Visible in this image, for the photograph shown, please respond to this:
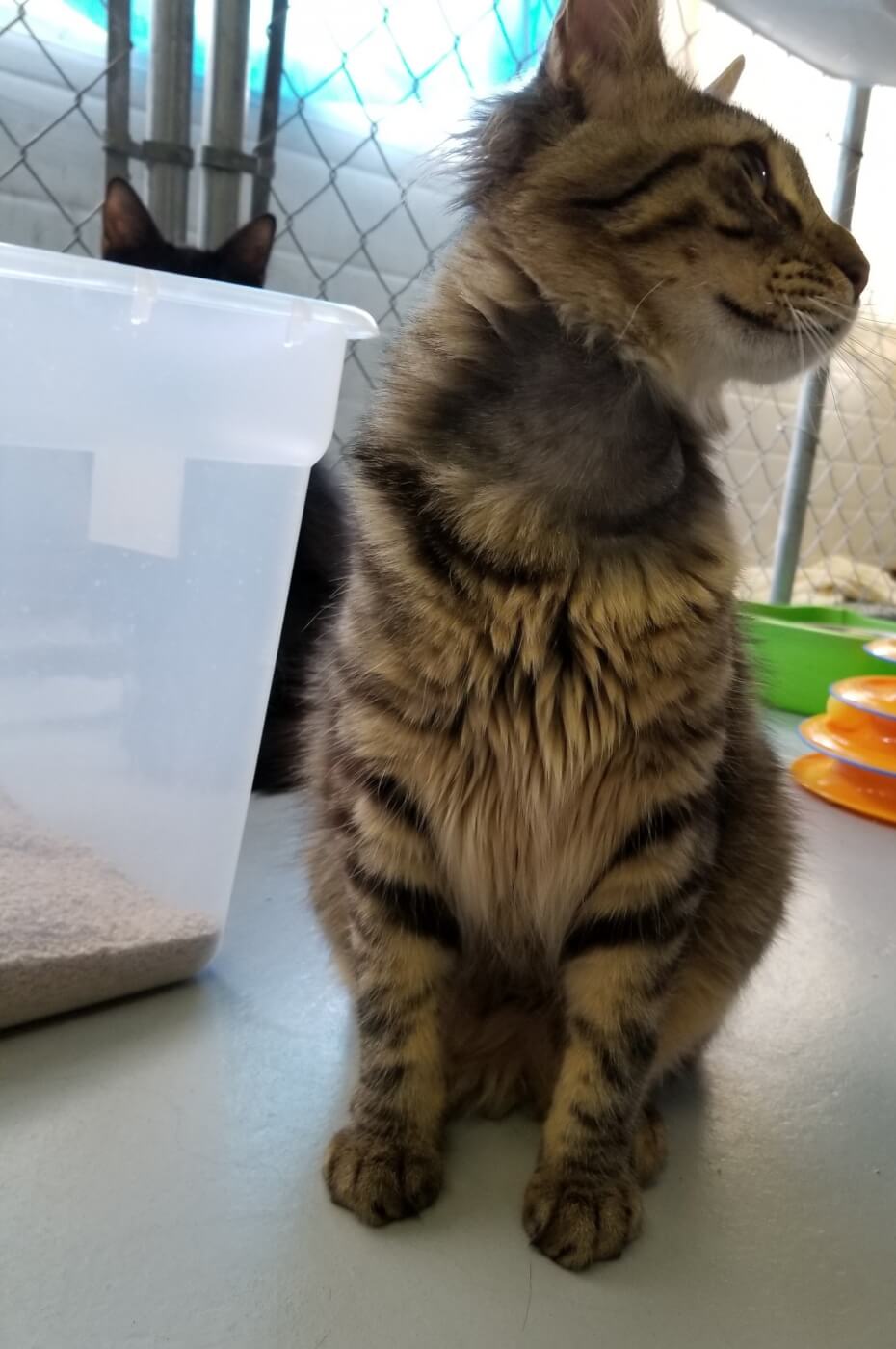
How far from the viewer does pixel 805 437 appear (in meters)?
2.74

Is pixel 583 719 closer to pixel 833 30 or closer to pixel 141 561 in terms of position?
pixel 141 561

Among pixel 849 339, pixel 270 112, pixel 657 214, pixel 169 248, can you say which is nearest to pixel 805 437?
pixel 270 112

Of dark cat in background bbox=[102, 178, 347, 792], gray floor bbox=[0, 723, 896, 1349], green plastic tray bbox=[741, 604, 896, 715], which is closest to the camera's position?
gray floor bbox=[0, 723, 896, 1349]

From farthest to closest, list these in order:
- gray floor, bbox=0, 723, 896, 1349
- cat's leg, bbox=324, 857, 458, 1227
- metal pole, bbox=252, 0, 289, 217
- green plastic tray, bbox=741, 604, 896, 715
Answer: green plastic tray, bbox=741, 604, 896, 715 → metal pole, bbox=252, 0, 289, 217 → cat's leg, bbox=324, 857, 458, 1227 → gray floor, bbox=0, 723, 896, 1349

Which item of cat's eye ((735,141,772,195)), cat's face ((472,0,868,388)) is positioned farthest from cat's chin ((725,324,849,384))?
cat's eye ((735,141,772,195))

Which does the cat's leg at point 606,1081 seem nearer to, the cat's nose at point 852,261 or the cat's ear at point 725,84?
the cat's nose at point 852,261

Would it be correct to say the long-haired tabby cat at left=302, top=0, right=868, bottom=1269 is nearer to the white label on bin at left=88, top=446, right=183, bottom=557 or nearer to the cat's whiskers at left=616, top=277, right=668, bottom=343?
the cat's whiskers at left=616, top=277, right=668, bottom=343

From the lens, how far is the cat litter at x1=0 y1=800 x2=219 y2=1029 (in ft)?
3.20

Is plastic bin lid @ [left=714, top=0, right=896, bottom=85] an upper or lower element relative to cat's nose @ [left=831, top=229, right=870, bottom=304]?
upper

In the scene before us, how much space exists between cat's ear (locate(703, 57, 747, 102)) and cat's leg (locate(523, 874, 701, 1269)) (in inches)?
28.7

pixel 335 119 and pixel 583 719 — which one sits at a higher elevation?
pixel 335 119

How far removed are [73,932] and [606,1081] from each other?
52 centimetres

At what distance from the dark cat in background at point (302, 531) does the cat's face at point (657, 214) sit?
2.57ft

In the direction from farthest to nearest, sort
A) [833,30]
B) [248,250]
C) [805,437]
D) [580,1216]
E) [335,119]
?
1. [805,437]
2. [335,119]
3. [833,30]
4. [248,250]
5. [580,1216]
